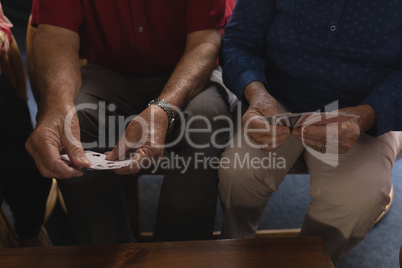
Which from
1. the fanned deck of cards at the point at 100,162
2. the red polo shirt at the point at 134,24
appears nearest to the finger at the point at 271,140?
the fanned deck of cards at the point at 100,162

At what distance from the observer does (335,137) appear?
0.88 metres

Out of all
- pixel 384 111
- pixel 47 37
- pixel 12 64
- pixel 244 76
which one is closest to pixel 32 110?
Answer: pixel 12 64

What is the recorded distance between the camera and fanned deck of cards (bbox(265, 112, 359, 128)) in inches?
33.5

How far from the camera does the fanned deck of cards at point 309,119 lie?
85 cm

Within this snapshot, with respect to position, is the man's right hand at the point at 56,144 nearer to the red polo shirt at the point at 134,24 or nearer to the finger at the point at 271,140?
the red polo shirt at the point at 134,24

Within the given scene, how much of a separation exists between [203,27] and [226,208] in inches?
22.8

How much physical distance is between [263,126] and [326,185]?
241 millimetres

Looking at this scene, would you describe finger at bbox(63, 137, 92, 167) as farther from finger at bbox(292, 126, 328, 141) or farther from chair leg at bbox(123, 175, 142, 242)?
finger at bbox(292, 126, 328, 141)

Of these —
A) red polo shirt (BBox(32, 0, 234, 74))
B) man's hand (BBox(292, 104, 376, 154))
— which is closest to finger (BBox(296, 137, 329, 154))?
man's hand (BBox(292, 104, 376, 154))

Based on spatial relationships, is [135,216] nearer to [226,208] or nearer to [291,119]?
[226,208]

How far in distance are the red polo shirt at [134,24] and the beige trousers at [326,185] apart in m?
0.40

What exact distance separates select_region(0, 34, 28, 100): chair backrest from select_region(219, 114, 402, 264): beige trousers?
763 millimetres

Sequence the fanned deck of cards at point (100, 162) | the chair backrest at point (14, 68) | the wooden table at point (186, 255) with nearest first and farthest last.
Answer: the wooden table at point (186, 255) → the fanned deck of cards at point (100, 162) → the chair backrest at point (14, 68)

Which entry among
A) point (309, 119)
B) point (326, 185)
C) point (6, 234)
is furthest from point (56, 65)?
point (326, 185)
